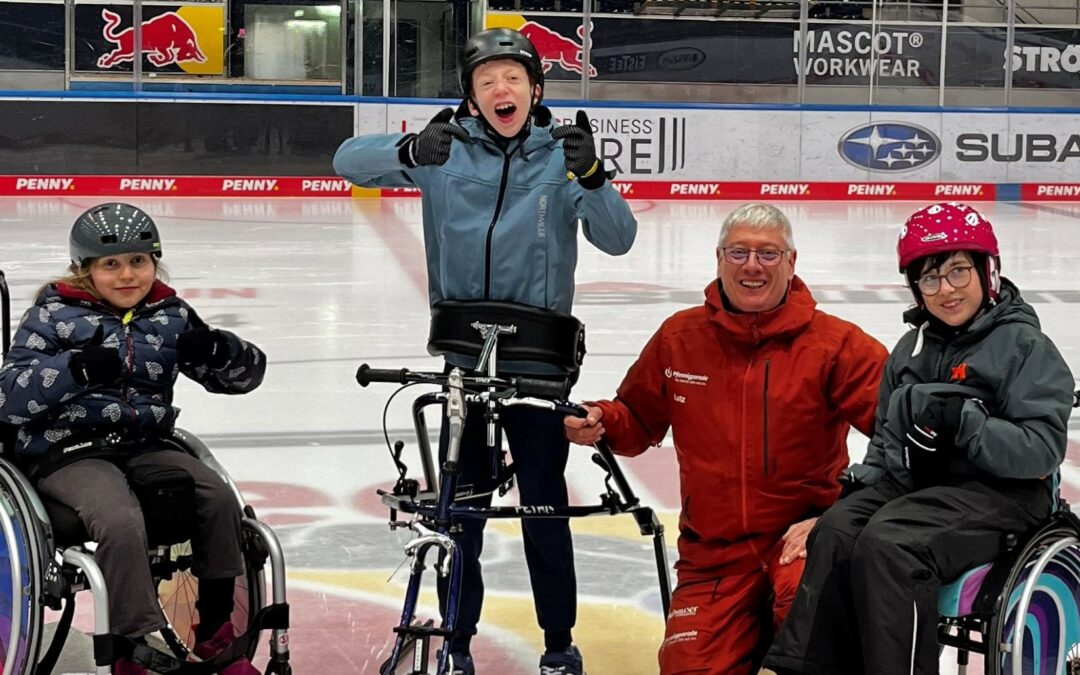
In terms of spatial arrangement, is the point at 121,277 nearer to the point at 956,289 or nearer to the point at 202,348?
the point at 202,348

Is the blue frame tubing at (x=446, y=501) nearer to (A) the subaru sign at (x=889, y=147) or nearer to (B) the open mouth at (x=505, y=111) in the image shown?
(B) the open mouth at (x=505, y=111)

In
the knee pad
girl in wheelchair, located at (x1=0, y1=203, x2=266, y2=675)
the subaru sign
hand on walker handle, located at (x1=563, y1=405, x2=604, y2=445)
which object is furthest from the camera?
the subaru sign

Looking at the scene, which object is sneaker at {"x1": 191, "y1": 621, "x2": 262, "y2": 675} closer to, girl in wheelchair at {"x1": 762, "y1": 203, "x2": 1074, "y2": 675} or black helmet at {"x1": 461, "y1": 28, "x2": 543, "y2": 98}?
girl in wheelchair at {"x1": 762, "y1": 203, "x2": 1074, "y2": 675}

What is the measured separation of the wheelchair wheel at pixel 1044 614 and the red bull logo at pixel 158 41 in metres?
13.0

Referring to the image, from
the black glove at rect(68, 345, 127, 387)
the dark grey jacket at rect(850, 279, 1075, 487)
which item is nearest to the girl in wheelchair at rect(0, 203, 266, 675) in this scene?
the black glove at rect(68, 345, 127, 387)

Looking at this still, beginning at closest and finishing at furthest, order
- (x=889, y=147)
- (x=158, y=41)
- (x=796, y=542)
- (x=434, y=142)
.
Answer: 1. (x=796, y=542)
2. (x=434, y=142)
3. (x=158, y=41)
4. (x=889, y=147)

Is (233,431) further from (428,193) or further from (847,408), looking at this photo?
(847,408)

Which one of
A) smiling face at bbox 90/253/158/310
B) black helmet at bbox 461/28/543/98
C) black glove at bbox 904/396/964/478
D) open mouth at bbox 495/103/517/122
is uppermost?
black helmet at bbox 461/28/543/98

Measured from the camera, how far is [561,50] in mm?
15430

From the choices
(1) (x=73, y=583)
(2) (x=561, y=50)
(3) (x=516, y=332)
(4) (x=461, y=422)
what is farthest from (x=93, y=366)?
(2) (x=561, y=50)

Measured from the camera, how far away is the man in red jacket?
2.94 metres

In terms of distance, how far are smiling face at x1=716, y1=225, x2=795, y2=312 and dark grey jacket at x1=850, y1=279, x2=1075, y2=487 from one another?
0.29 m

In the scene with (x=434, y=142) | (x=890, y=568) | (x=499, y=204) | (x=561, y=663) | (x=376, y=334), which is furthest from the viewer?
(x=376, y=334)

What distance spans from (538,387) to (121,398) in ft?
2.51
